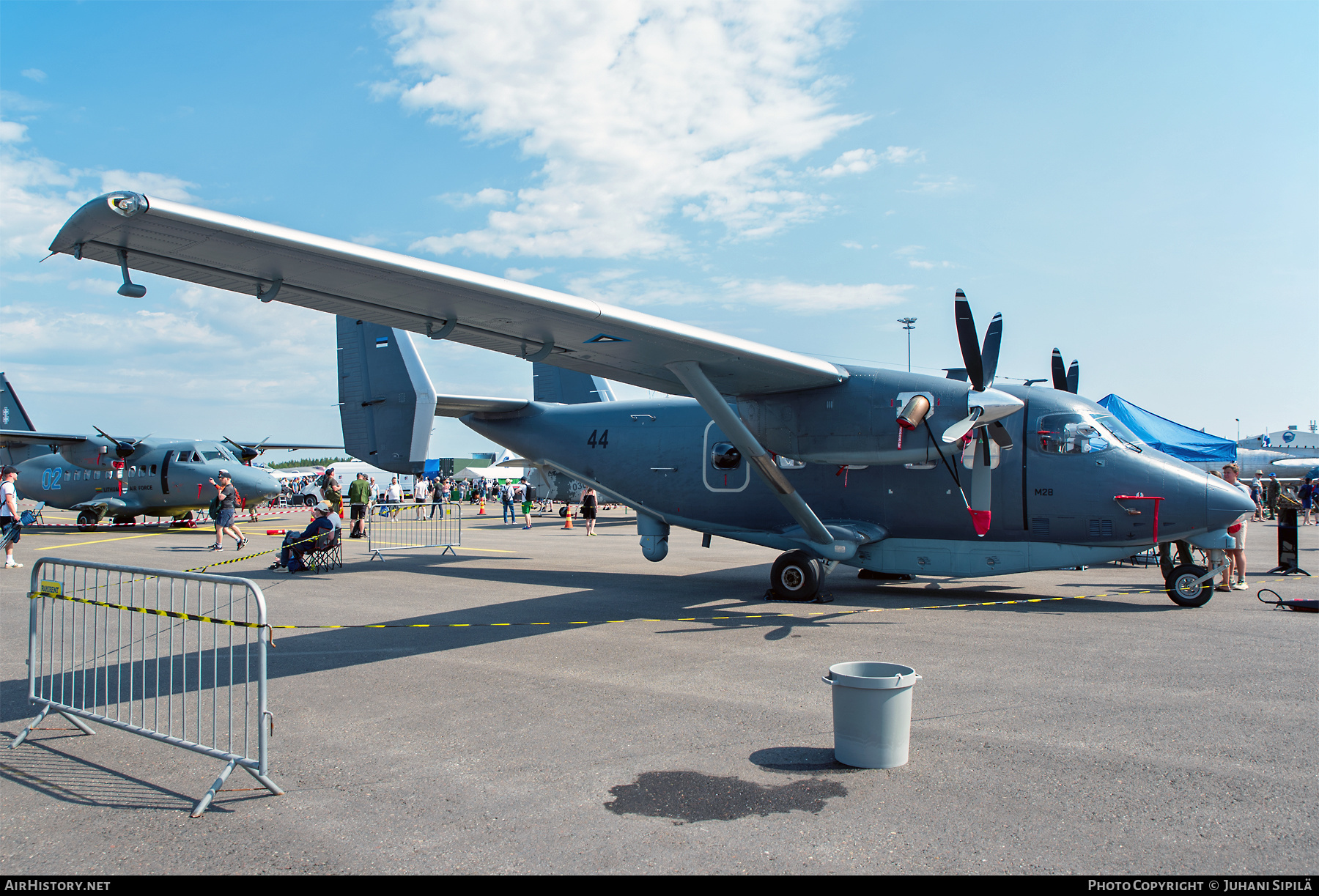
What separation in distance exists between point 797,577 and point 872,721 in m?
6.75

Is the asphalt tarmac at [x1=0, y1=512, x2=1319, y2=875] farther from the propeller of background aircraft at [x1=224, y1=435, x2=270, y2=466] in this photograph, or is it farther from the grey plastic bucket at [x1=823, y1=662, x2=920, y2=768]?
the propeller of background aircraft at [x1=224, y1=435, x2=270, y2=466]

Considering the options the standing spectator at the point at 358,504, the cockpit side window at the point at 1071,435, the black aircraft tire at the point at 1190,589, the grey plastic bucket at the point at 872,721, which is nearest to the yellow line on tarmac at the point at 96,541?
the standing spectator at the point at 358,504

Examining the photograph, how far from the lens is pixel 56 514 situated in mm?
45312

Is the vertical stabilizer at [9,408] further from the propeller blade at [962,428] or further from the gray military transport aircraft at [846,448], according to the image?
the propeller blade at [962,428]

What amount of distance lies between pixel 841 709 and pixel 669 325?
206 inches

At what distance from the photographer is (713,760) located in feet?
15.9

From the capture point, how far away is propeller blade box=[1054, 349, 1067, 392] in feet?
43.5

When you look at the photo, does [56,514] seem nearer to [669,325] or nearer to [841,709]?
[669,325]

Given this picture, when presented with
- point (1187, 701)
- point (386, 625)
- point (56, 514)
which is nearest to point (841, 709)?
point (1187, 701)

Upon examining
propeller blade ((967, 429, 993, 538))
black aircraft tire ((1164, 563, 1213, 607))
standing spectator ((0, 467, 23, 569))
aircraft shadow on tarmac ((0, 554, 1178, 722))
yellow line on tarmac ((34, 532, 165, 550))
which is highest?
propeller blade ((967, 429, 993, 538))

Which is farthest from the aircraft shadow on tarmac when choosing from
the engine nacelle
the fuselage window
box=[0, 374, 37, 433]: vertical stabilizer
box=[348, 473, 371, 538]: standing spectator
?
box=[0, 374, 37, 433]: vertical stabilizer

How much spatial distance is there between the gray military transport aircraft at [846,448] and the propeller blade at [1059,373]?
234 cm

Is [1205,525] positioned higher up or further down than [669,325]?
further down

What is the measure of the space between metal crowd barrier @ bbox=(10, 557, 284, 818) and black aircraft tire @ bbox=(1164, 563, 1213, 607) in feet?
36.9
